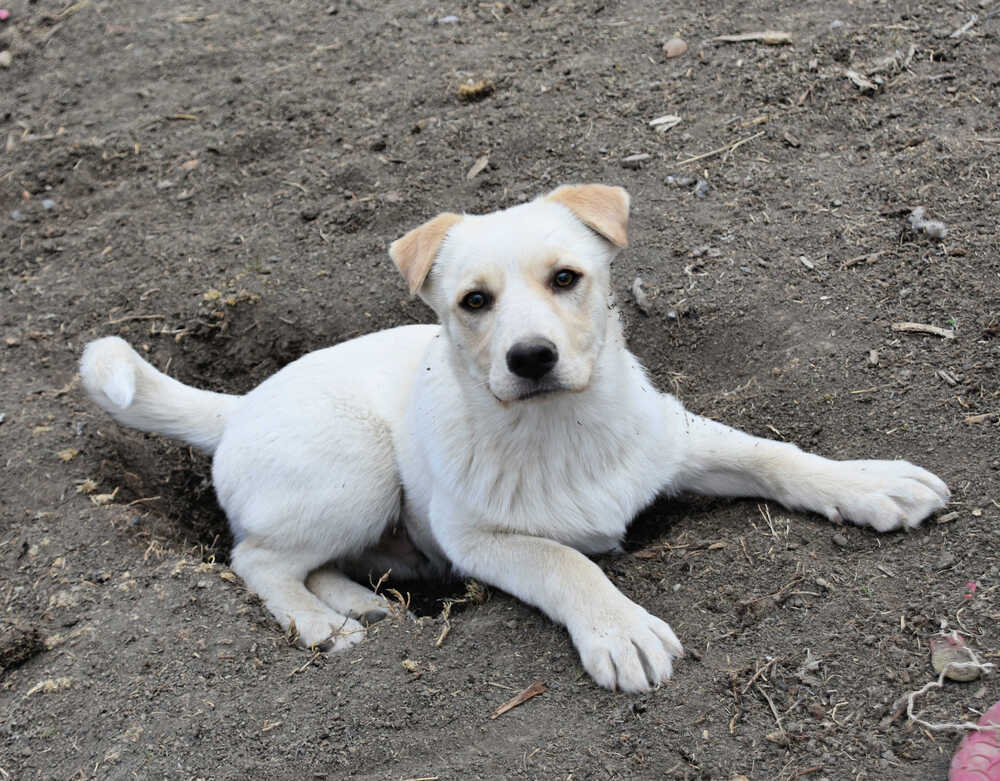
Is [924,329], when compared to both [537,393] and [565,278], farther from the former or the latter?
[537,393]

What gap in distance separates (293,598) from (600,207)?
213cm

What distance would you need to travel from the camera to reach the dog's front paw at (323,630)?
4004mm

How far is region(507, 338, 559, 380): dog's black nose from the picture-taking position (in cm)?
324

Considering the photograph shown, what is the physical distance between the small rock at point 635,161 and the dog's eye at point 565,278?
8.54 ft

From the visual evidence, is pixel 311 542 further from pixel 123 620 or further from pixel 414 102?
pixel 414 102

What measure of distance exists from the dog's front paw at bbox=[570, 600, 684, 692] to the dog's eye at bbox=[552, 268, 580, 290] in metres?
1.16

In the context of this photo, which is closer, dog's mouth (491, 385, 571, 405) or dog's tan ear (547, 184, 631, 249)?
dog's mouth (491, 385, 571, 405)

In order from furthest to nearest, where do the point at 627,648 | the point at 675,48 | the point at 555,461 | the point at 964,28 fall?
1. the point at 675,48
2. the point at 964,28
3. the point at 555,461
4. the point at 627,648

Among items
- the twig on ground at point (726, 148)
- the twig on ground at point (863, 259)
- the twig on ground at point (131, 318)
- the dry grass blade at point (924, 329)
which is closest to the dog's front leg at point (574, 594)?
the dry grass blade at point (924, 329)

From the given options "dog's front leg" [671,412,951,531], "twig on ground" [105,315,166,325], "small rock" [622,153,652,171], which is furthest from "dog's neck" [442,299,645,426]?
"twig on ground" [105,315,166,325]

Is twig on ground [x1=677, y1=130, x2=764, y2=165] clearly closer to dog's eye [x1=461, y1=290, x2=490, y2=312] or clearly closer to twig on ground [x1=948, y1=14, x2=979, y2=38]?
twig on ground [x1=948, y1=14, x2=979, y2=38]

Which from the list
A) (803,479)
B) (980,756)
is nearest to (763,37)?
(803,479)

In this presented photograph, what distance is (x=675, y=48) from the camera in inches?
256

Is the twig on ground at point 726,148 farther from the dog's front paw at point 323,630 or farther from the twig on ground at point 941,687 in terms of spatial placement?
the twig on ground at point 941,687
